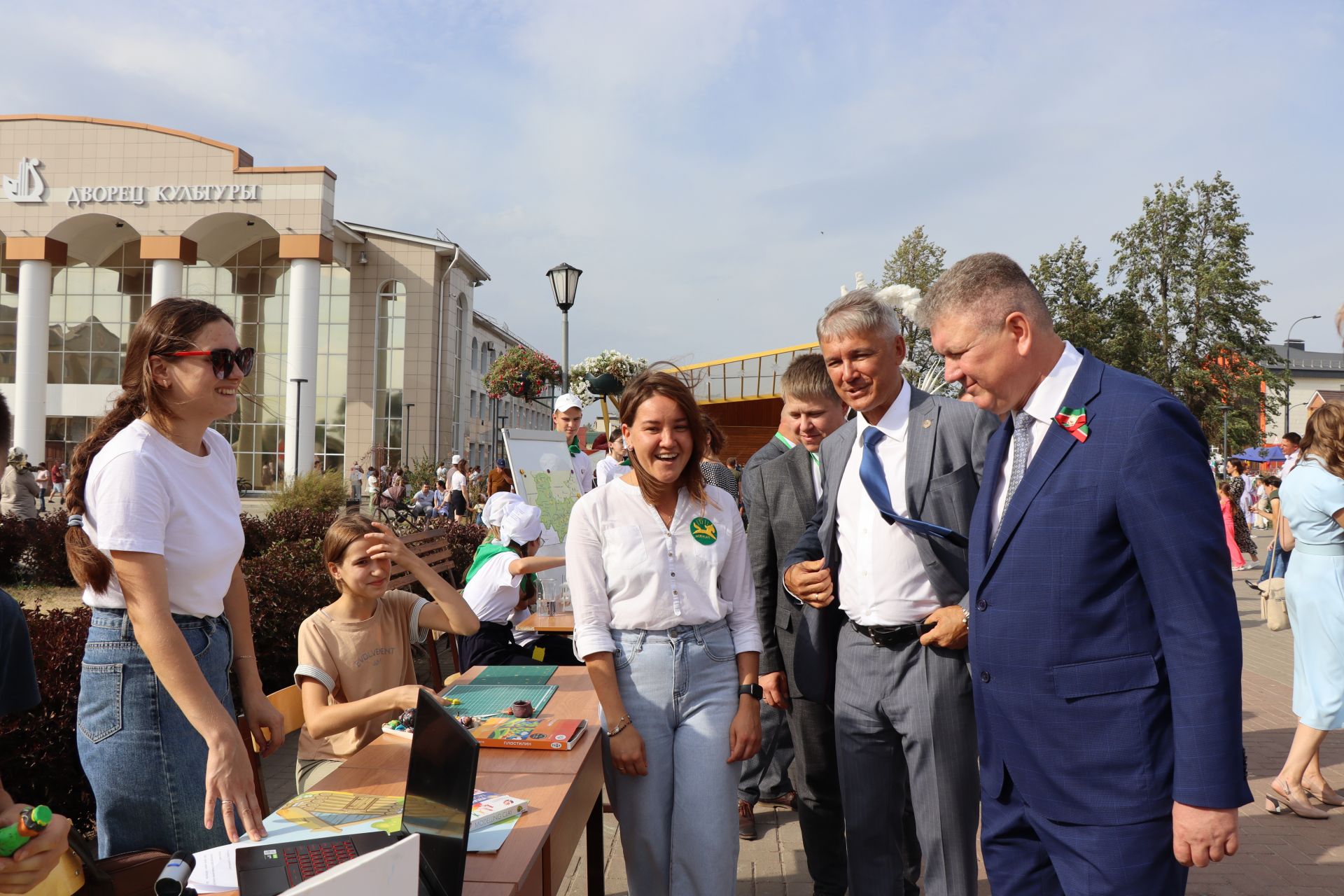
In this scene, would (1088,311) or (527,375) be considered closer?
(527,375)

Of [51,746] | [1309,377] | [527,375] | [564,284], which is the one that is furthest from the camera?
[1309,377]

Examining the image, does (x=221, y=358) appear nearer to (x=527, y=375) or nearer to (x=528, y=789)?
(x=528, y=789)

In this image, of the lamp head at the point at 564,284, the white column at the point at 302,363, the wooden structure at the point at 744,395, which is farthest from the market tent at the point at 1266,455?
the white column at the point at 302,363

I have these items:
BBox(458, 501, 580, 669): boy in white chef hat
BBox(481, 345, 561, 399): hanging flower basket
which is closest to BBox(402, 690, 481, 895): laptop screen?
BBox(458, 501, 580, 669): boy in white chef hat

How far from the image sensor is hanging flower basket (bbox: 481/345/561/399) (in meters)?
16.9

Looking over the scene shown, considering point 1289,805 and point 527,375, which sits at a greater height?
point 527,375

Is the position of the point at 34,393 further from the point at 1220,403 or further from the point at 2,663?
the point at 1220,403

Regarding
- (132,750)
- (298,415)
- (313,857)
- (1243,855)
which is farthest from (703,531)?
(298,415)

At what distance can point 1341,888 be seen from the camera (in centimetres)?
355

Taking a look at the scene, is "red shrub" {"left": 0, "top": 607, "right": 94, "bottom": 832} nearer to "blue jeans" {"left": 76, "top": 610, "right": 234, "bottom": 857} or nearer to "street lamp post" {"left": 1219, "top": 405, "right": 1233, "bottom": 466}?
"blue jeans" {"left": 76, "top": 610, "right": 234, "bottom": 857}

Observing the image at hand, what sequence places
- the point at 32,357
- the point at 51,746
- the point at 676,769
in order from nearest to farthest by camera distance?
1. the point at 676,769
2. the point at 51,746
3. the point at 32,357

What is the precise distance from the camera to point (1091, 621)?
1.84m

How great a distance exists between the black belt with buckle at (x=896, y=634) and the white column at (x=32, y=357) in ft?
123

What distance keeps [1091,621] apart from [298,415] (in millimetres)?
32503
